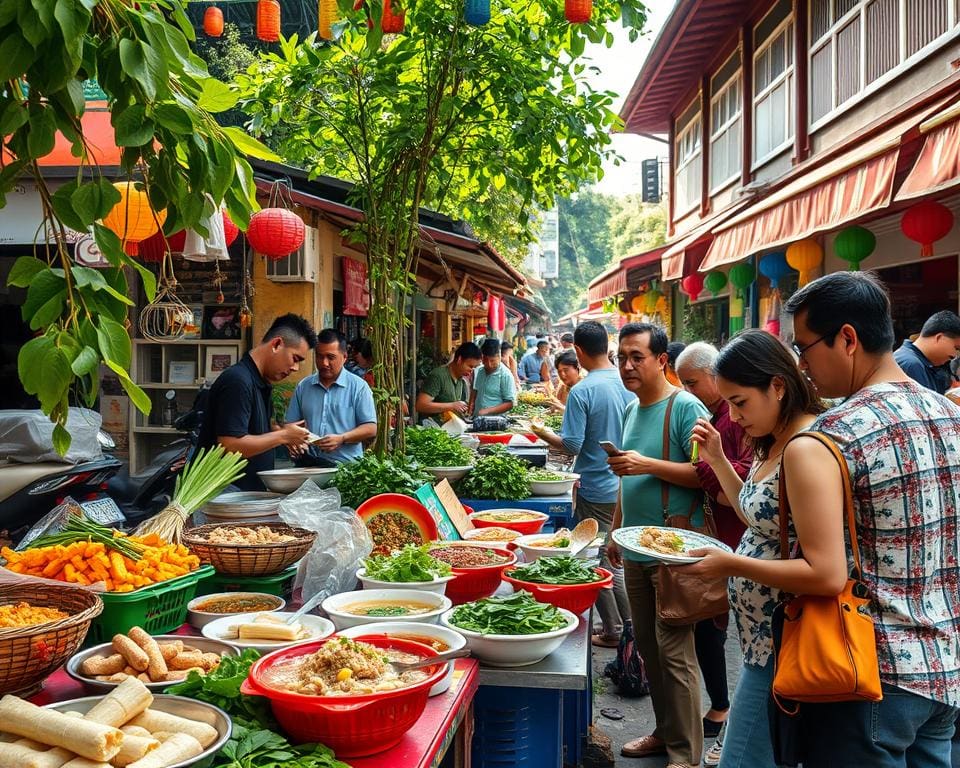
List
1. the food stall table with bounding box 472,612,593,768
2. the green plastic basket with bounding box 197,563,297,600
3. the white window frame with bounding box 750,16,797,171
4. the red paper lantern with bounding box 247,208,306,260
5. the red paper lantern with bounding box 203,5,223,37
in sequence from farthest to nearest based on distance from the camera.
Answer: the white window frame with bounding box 750,16,797,171 < the red paper lantern with bounding box 203,5,223,37 < the red paper lantern with bounding box 247,208,306,260 < the green plastic basket with bounding box 197,563,297,600 < the food stall table with bounding box 472,612,593,768

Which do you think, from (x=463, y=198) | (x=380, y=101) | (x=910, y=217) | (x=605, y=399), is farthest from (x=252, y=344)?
(x=910, y=217)

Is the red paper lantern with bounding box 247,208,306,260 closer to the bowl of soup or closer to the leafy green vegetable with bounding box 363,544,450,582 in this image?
the bowl of soup

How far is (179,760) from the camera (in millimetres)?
1794

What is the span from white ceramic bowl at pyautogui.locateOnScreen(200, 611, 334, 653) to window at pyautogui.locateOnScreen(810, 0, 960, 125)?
334 inches

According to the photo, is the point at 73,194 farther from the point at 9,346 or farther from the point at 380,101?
the point at 9,346

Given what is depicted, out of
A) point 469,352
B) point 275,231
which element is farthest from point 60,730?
point 469,352

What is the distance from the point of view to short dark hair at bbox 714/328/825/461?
268cm

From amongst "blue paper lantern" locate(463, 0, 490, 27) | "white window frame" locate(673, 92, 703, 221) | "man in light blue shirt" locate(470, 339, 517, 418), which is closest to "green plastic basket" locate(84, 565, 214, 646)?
"blue paper lantern" locate(463, 0, 490, 27)

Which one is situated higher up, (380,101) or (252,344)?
(380,101)

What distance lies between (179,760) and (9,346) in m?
10.1

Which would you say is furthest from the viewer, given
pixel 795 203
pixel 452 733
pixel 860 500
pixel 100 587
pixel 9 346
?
pixel 9 346

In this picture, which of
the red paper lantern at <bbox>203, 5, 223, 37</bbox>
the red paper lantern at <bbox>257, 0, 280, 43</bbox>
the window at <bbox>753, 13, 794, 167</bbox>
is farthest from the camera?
the window at <bbox>753, 13, 794, 167</bbox>

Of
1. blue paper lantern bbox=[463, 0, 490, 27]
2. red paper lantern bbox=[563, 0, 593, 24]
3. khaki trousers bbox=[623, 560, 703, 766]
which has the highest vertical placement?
red paper lantern bbox=[563, 0, 593, 24]

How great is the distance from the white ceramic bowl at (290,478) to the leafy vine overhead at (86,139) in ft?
8.77
